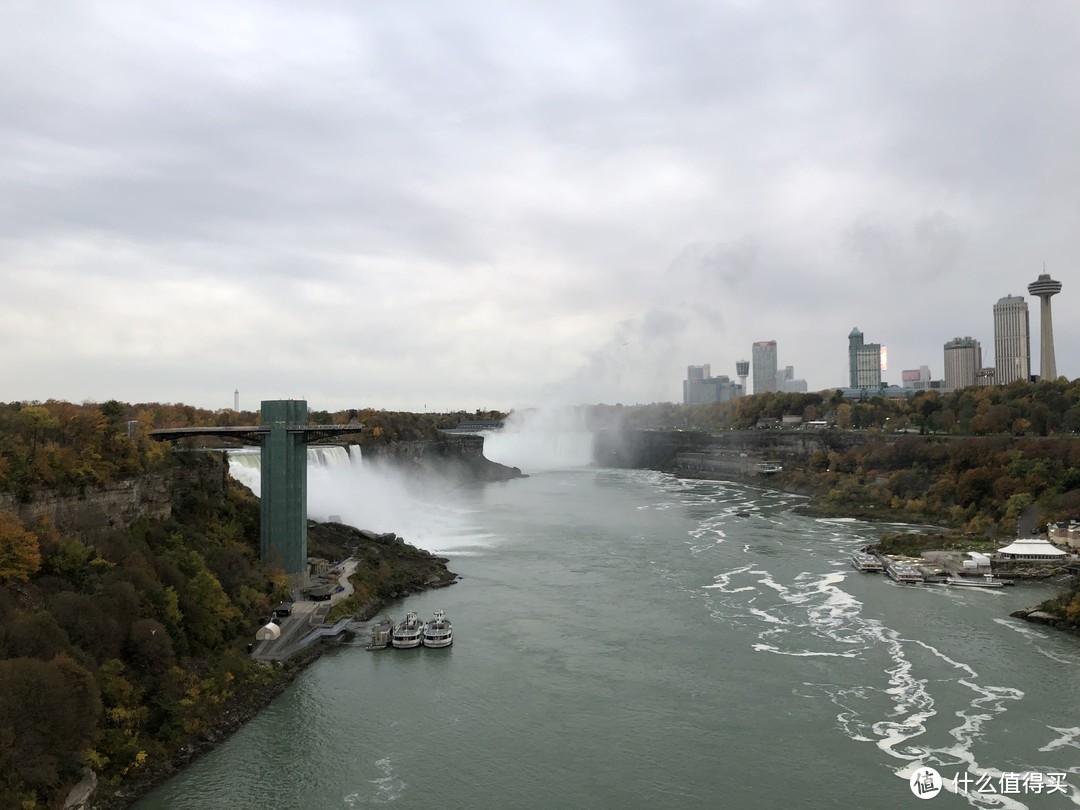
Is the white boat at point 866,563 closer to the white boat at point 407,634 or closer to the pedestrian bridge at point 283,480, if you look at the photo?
the white boat at point 407,634

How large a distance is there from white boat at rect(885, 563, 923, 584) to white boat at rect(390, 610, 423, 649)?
15593 mm

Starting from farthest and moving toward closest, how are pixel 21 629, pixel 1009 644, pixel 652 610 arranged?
pixel 652 610, pixel 1009 644, pixel 21 629

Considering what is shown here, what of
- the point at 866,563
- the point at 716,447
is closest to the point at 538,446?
the point at 716,447

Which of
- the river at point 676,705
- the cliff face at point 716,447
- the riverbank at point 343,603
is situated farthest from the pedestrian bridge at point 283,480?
the cliff face at point 716,447

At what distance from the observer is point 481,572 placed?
2669cm

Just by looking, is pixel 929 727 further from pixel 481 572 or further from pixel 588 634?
pixel 481 572

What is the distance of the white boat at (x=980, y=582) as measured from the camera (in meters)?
24.5

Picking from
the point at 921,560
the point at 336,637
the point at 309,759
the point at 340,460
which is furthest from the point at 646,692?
the point at 340,460

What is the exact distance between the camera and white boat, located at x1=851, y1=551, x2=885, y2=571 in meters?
26.7

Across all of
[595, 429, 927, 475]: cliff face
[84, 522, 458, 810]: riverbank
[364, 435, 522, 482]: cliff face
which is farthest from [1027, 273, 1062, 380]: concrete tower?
[84, 522, 458, 810]: riverbank

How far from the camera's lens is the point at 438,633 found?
18594mm

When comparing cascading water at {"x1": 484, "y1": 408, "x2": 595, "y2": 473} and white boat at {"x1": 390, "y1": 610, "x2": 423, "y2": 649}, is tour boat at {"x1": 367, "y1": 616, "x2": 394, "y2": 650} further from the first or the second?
cascading water at {"x1": 484, "y1": 408, "x2": 595, "y2": 473}

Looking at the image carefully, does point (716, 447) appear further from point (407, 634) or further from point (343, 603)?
point (407, 634)

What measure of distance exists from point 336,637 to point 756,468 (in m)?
49.7
